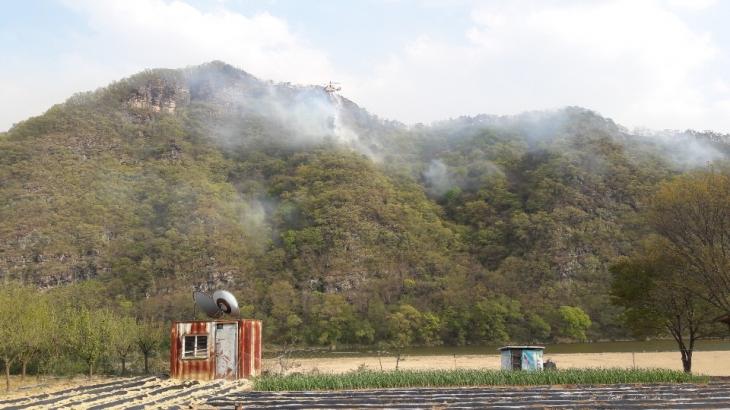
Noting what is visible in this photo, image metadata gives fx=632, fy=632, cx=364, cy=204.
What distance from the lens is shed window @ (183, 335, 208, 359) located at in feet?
87.1

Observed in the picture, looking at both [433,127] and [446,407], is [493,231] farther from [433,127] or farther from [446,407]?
[446,407]

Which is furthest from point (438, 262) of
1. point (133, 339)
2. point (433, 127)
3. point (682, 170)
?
point (433, 127)

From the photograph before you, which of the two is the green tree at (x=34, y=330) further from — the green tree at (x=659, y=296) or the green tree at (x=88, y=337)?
the green tree at (x=659, y=296)

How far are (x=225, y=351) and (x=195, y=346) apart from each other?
1323mm

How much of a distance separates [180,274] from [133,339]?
45811mm

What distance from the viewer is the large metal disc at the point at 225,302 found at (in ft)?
90.8

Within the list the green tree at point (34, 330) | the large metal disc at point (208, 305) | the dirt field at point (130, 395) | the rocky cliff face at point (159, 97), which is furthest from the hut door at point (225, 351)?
the rocky cliff face at point (159, 97)

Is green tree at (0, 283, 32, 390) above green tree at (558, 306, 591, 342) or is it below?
above

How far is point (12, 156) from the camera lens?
96812mm

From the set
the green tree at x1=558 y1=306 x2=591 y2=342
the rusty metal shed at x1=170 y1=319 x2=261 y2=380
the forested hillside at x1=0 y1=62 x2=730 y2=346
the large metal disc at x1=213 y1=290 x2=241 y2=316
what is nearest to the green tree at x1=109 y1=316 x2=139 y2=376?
the rusty metal shed at x1=170 y1=319 x2=261 y2=380

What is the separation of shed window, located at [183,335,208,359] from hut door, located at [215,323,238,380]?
0.57 m

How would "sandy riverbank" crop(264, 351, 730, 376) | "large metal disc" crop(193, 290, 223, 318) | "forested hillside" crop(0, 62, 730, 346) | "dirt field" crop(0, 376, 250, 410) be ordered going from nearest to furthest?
"dirt field" crop(0, 376, 250, 410) → "large metal disc" crop(193, 290, 223, 318) → "sandy riverbank" crop(264, 351, 730, 376) → "forested hillside" crop(0, 62, 730, 346)

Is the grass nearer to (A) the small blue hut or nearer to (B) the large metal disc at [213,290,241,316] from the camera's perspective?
(A) the small blue hut

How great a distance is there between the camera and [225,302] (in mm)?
27734
